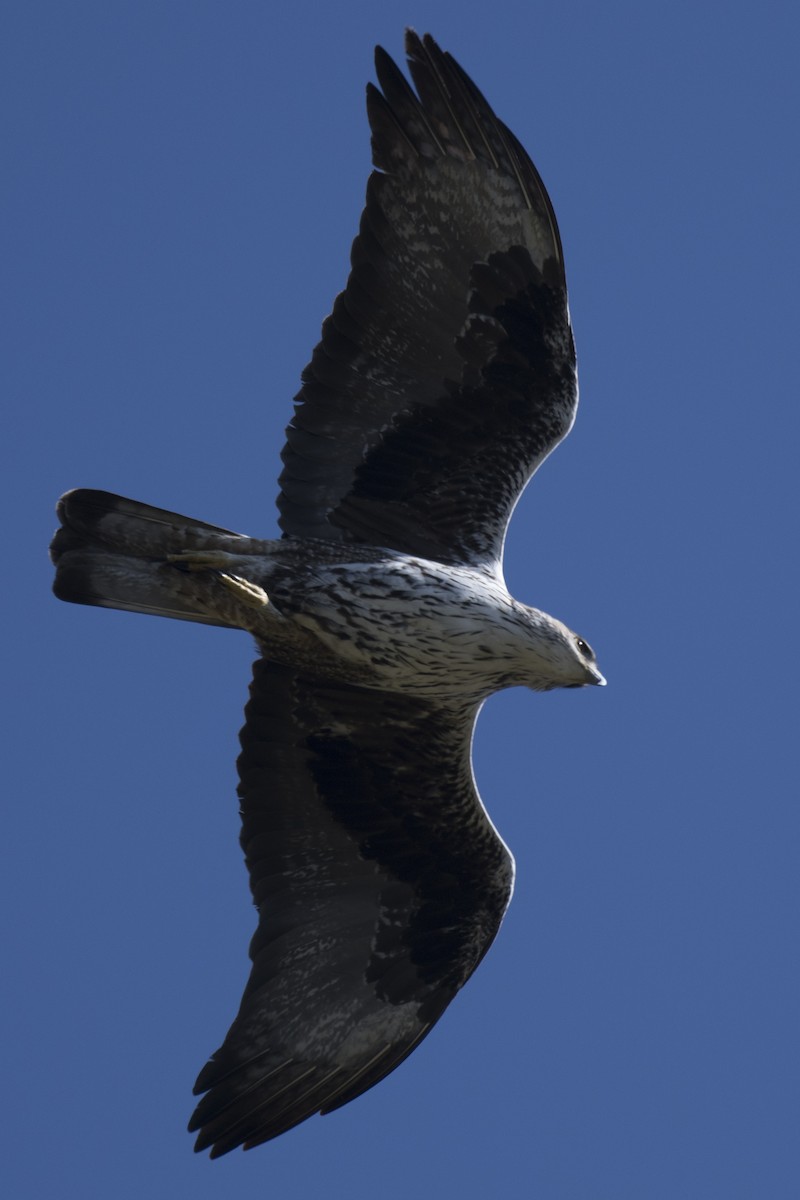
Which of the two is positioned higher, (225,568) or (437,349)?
(437,349)

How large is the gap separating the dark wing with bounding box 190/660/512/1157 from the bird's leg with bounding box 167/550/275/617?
0.63 m

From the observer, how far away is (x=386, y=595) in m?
9.38

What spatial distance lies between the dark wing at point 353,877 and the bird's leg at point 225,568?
0.63m

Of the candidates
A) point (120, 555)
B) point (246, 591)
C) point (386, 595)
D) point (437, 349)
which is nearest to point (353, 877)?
point (386, 595)

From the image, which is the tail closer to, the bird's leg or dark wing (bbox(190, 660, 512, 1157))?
the bird's leg

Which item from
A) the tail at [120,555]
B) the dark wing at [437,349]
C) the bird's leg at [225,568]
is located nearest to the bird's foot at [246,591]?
the bird's leg at [225,568]

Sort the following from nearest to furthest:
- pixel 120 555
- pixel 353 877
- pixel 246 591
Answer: pixel 246 591
pixel 120 555
pixel 353 877

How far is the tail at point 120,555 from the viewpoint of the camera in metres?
9.42

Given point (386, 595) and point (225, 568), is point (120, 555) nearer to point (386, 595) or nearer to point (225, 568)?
point (225, 568)

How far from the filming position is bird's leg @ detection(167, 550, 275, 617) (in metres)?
9.29

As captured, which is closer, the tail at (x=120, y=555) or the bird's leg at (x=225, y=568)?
the bird's leg at (x=225, y=568)

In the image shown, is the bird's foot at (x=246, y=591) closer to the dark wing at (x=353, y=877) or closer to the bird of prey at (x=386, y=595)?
the bird of prey at (x=386, y=595)

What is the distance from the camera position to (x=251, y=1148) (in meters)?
9.41

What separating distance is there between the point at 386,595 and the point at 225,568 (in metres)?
0.78
